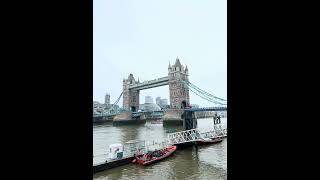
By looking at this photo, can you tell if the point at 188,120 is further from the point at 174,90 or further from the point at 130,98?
the point at 130,98

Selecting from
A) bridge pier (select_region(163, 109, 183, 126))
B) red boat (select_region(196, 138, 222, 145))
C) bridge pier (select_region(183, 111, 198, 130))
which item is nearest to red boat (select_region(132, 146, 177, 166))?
red boat (select_region(196, 138, 222, 145))

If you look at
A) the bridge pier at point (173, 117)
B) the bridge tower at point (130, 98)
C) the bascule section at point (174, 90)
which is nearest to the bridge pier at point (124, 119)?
the bascule section at point (174, 90)

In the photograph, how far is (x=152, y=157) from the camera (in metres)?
19.5

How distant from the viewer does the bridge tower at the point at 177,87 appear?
7156 cm

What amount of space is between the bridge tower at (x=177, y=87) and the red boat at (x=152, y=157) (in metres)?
49.5

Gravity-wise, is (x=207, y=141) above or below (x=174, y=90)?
below

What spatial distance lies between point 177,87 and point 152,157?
2145 inches

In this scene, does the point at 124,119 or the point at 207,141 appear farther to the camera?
the point at 124,119

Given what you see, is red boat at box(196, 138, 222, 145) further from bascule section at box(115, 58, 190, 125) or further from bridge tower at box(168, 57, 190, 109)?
bridge tower at box(168, 57, 190, 109)

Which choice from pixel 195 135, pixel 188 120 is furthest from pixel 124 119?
pixel 195 135
